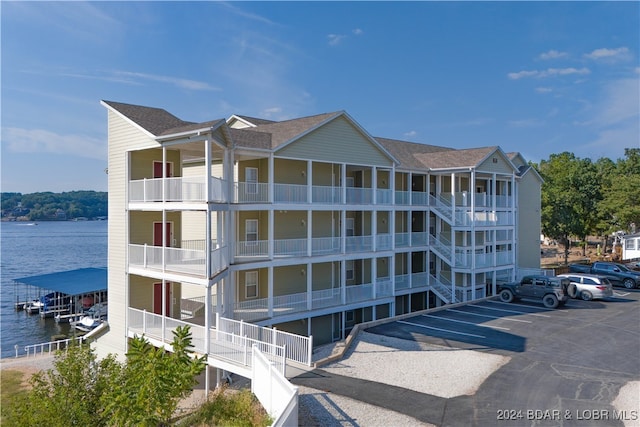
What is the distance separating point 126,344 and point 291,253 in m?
8.31

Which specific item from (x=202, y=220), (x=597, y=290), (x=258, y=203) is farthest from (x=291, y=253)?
(x=597, y=290)

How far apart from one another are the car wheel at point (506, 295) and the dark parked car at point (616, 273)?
10831mm

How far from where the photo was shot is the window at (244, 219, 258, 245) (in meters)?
22.8

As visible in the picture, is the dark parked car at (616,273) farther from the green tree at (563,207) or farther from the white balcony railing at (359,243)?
the white balcony railing at (359,243)

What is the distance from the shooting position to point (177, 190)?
1867cm

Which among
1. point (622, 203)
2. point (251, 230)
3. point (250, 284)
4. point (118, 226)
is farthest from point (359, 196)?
point (622, 203)

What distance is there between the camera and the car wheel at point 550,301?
26.9 metres

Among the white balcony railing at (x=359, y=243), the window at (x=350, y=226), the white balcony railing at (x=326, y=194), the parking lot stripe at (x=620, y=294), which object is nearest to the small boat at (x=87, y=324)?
the window at (x=350, y=226)

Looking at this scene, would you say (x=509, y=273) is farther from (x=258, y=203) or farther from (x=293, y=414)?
(x=293, y=414)

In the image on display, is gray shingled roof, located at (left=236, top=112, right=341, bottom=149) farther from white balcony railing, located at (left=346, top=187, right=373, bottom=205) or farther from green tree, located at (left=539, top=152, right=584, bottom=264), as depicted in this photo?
green tree, located at (left=539, top=152, right=584, bottom=264)

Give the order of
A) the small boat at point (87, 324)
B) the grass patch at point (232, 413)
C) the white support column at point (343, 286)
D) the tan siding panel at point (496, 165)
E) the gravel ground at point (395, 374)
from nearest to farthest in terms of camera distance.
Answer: the grass patch at point (232, 413), the gravel ground at point (395, 374), the white support column at point (343, 286), the tan siding panel at point (496, 165), the small boat at point (87, 324)

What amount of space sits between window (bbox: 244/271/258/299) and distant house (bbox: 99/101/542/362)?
0.05m

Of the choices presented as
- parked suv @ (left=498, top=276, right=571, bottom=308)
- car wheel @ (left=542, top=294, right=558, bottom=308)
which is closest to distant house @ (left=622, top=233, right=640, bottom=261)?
parked suv @ (left=498, top=276, right=571, bottom=308)

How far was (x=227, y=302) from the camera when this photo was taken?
20.0 meters
